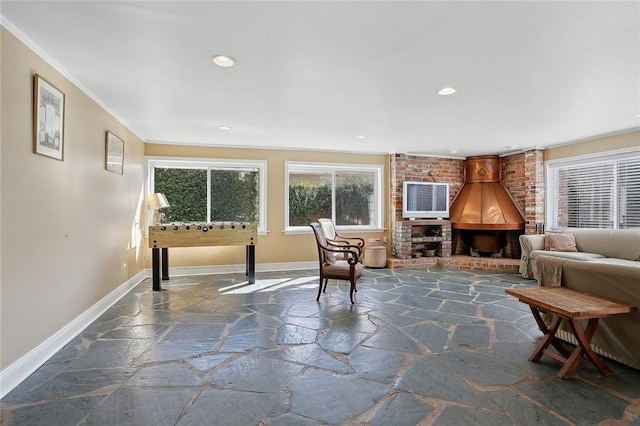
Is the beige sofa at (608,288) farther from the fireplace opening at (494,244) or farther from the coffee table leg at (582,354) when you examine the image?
the fireplace opening at (494,244)

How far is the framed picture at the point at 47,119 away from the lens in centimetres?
233

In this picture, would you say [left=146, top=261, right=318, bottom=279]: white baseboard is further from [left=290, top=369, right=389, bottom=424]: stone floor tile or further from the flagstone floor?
[left=290, top=369, right=389, bottom=424]: stone floor tile

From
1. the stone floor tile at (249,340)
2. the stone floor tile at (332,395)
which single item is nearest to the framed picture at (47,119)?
the stone floor tile at (249,340)

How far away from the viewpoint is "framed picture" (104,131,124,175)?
3682 millimetres

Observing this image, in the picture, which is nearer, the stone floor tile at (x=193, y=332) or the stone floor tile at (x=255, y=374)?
the stone floor tile at (x=255, y=374)

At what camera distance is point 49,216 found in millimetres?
2523

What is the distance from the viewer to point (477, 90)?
122 inches

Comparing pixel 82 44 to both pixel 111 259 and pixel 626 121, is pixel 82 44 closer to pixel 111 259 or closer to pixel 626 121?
pixel 111 259

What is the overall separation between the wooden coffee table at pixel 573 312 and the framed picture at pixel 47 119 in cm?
388

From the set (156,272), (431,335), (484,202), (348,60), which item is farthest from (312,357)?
(484,202)

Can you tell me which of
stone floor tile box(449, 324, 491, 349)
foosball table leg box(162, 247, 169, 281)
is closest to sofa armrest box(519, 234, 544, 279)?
stone floor tile box(449, 324, 491, 349)

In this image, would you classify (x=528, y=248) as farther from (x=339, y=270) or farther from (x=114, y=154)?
(x=114, y=154)

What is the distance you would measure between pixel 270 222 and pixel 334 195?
145 cm

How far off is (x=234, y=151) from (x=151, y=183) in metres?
1.51
